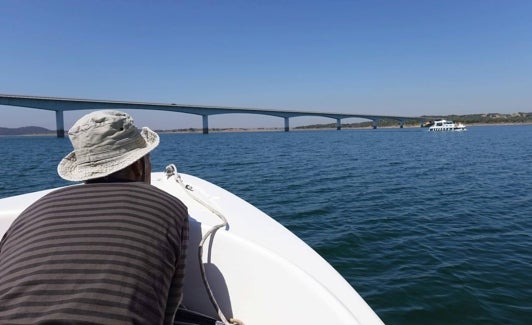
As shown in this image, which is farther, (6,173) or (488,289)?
(6,173)

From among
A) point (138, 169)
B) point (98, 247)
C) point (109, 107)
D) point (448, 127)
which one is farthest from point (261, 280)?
point (448, 127)

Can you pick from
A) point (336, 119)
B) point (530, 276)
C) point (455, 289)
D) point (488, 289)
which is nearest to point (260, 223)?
point (455, 289)

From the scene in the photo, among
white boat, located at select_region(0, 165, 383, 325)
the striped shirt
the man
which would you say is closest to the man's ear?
the man

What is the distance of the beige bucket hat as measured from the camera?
1433 millimetres

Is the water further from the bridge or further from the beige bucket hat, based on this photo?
the bridge

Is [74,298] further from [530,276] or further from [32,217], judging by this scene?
[530,276]

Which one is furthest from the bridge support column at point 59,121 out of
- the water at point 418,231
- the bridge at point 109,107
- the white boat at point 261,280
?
the white boat at point 261,280

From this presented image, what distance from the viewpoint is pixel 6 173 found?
1516cm

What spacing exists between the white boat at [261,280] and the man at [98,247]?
675 millimetres

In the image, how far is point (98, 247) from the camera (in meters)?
1.14

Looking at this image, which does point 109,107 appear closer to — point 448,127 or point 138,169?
point 138,169

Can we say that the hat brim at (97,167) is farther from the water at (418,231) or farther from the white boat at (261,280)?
the water at (418,231)

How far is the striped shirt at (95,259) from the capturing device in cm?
105

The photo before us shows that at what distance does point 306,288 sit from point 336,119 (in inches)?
3546
